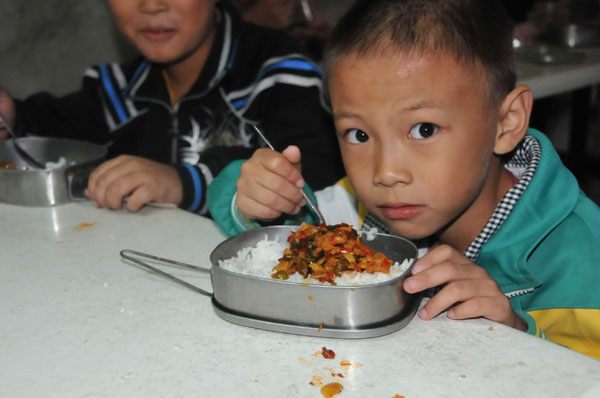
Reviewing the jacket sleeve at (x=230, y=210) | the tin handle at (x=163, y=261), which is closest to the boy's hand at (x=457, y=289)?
the tin handle at (x=163, y=261)

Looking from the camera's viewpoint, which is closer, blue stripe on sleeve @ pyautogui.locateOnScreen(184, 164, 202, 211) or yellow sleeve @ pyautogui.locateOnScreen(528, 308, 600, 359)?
yellow sleeve @ pyautogui.locateOnScreen(528, 308, 600, 359)

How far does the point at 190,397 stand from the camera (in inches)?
24.9

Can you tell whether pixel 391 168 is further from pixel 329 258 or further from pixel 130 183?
pixel 130 183

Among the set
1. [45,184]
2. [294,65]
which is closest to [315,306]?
[45,184]

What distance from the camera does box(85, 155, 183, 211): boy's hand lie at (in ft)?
4.09

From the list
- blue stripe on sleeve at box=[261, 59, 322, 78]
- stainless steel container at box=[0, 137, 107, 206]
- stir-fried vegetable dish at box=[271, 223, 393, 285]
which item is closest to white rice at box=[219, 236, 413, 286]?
stir-fried vegetable dish at box=[271, 223, 393, 285]

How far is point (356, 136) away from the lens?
3.40ft

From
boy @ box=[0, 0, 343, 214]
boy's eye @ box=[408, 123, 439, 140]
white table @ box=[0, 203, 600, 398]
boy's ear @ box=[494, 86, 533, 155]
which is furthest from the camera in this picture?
boy @ box=[0, 0, 343, 214]

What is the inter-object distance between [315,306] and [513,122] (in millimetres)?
576

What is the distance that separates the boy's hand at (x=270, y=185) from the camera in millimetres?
1078

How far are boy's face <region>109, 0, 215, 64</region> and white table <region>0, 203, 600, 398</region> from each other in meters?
0.95

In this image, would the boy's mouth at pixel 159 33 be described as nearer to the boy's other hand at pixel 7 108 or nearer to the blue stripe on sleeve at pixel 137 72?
the blue stripe on sleeve at pixel 137 72

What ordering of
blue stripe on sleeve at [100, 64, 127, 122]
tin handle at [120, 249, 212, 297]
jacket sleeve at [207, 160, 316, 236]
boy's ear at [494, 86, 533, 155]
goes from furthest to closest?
blue stripe on sleeve at [100, 64, 127, 122]
jacket sleeve at [207, 160, 316, 236]
boy's ear at [494, 86, 533, 155]
tin handle at [120, 249, 212, 297]

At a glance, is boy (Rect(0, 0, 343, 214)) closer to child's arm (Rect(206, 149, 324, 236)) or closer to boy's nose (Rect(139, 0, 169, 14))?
boy's nose (Rect(139, 0, 169, 14))
